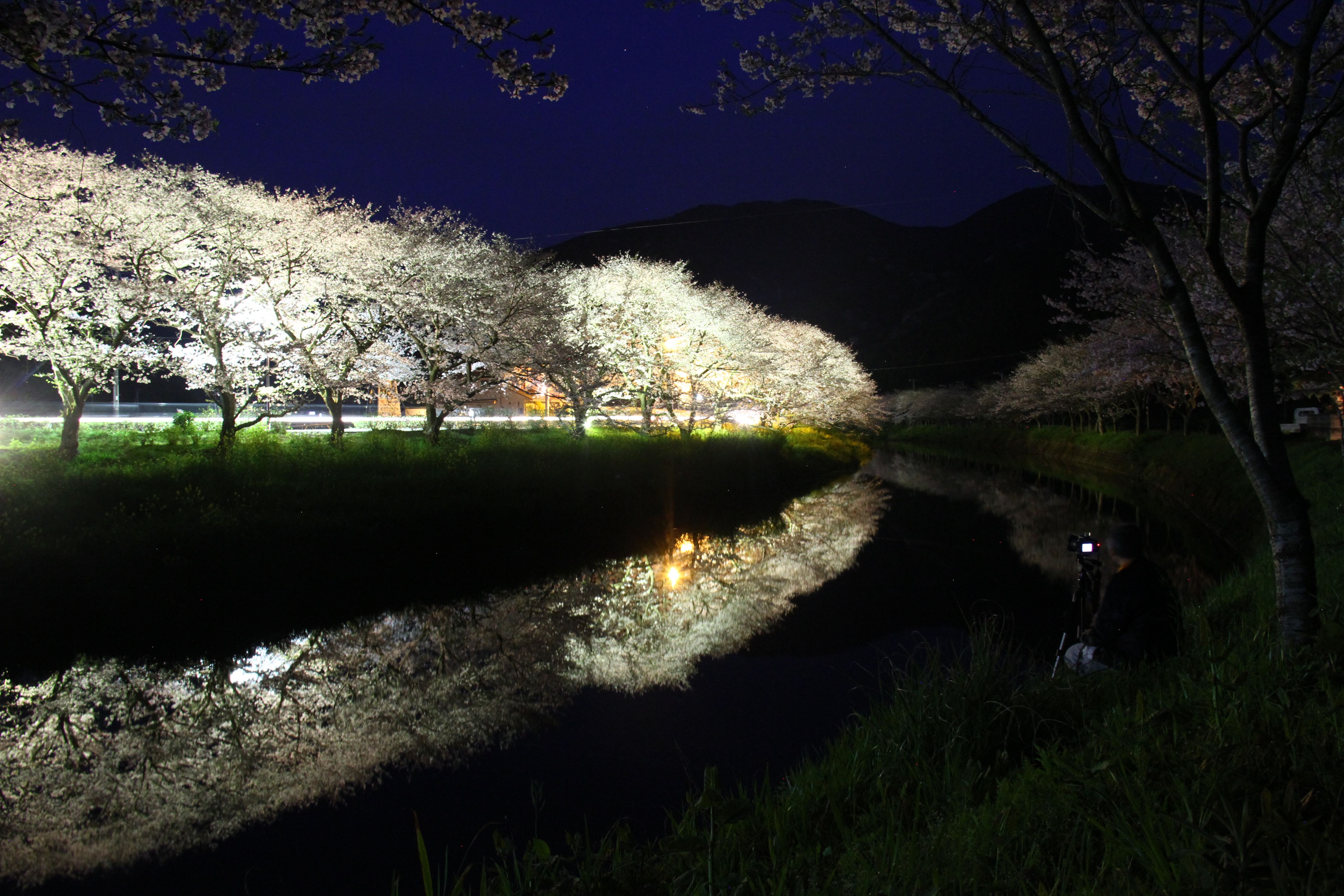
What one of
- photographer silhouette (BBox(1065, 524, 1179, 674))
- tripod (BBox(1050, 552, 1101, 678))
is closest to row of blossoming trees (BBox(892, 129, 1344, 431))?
photographer silhouette (BBox(1065, 524, 1179, 674))

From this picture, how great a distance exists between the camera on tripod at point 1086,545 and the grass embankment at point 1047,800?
3.13ft

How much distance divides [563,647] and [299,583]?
5465 mm

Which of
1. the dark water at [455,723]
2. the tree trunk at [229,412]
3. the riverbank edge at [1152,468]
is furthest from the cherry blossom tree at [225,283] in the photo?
the riverbank edge at [1152,468]

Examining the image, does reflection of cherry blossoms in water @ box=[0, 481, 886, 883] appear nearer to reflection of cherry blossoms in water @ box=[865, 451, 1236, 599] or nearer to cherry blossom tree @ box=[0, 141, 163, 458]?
reflection of cherry blossoms in water @ box=[865, 451, 1236, 599]

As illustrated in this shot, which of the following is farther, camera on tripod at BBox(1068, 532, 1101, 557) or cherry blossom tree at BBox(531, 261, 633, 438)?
cherry blossom tree at BBox(531, 261, 633, 438)

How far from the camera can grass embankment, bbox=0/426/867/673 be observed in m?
9.70

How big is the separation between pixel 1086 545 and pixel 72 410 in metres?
21.6

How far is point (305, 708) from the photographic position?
24.3 feet

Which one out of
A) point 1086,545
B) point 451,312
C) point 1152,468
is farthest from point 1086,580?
point 1152,468

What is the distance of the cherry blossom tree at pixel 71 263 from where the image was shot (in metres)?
16.9

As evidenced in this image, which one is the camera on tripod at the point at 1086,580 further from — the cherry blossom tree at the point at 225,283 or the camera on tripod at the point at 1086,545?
the cherry blossom tree at the point at 225,283

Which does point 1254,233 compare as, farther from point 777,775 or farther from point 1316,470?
point 1316,470

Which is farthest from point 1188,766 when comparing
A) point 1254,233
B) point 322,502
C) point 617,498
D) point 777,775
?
point 617,498

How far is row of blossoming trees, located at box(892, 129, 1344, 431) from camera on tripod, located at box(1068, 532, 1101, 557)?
1759 millimetres
